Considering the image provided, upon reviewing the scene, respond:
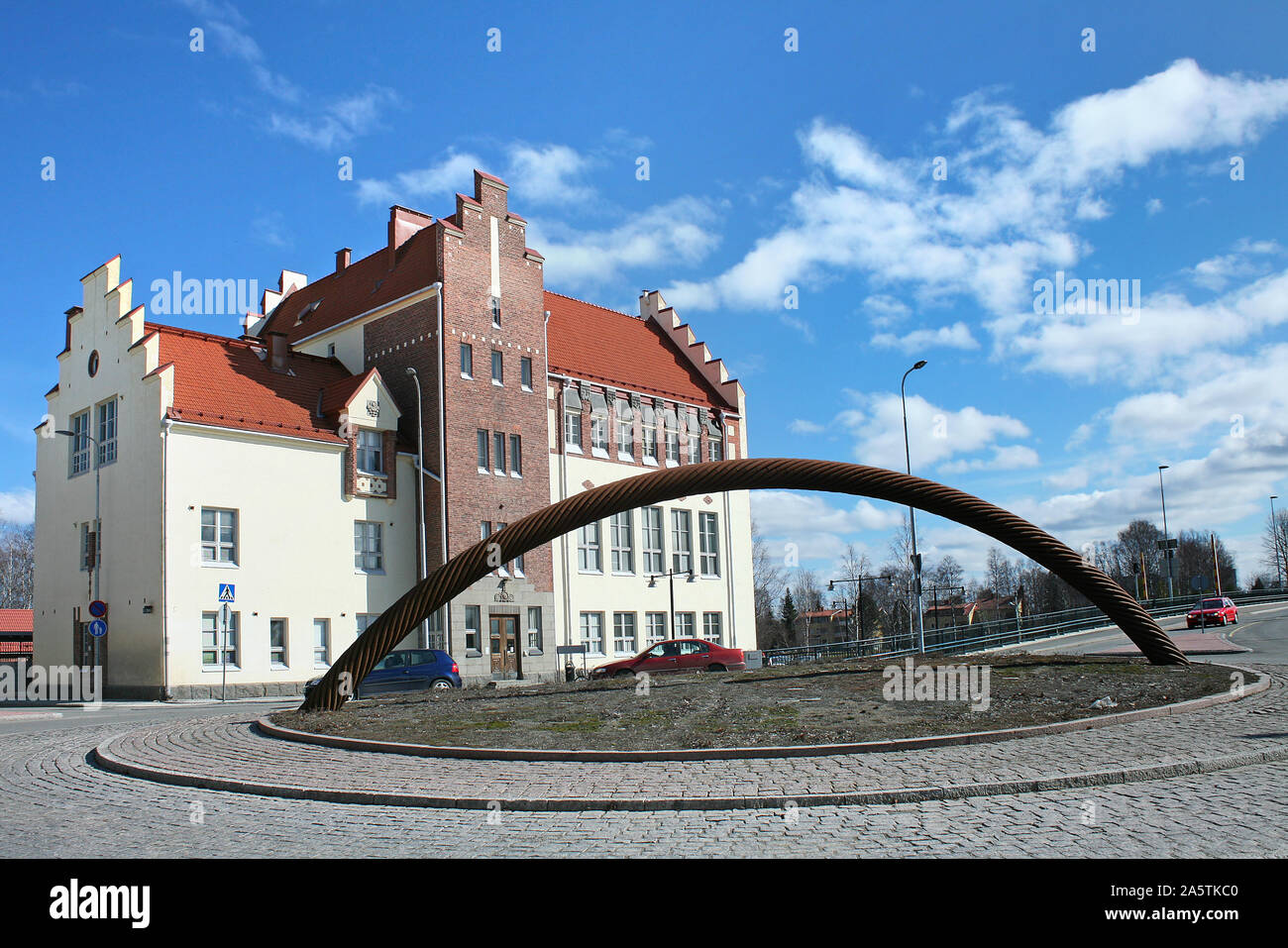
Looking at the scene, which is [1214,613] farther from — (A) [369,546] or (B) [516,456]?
(A) [369,546]

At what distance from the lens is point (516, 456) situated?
41438 mm

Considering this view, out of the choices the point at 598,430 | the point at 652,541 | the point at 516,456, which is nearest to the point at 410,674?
the point at 516,456

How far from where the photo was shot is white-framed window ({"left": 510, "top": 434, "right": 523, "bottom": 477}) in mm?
41219

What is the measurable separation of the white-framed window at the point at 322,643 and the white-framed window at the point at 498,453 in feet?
29.0

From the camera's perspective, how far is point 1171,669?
17.7 m

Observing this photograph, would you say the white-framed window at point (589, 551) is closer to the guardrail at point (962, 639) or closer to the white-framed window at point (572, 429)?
the white-framed window at point (572, 429)

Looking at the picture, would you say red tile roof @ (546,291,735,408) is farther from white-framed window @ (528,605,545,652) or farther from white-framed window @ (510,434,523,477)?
white-framed window @ (528,605,545,652)

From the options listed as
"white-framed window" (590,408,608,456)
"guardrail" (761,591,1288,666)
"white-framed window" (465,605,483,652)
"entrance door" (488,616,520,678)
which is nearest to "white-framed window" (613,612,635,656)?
"guardrail" (761,591,1288,666)

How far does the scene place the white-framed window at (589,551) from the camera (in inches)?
1736

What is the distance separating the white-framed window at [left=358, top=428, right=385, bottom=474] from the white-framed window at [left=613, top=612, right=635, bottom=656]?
12.6 m

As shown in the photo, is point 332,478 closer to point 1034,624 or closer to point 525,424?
point 525,424

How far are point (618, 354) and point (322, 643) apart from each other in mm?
21643

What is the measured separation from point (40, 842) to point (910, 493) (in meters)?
14.6
